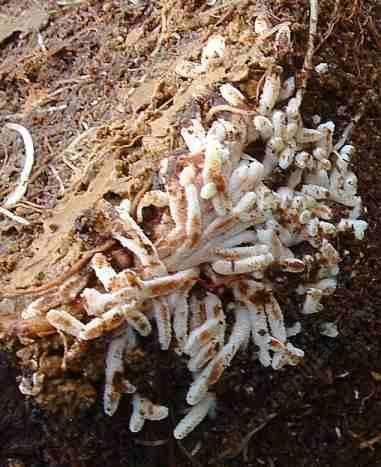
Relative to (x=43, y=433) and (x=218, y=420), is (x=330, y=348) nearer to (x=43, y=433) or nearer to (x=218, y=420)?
(x=218, y=420)

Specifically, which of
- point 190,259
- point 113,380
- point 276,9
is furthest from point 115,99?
point 113,380

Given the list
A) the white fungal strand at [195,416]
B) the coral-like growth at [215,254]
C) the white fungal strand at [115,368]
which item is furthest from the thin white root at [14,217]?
the white fungal strand at [195,416]

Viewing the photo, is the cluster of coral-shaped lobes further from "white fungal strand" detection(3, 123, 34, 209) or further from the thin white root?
"white fungal strand" detection(3, 123, 34, 209)

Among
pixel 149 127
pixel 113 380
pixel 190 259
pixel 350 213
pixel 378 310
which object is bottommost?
pixel 378 310

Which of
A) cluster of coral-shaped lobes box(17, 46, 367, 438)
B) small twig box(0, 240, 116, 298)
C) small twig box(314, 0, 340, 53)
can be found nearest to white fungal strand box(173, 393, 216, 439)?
cluster of coral-shaped lobes box(17, 46, 367, 438)

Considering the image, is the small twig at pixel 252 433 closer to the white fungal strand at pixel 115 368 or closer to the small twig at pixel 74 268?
the white fungal strand at pixel 115 368
